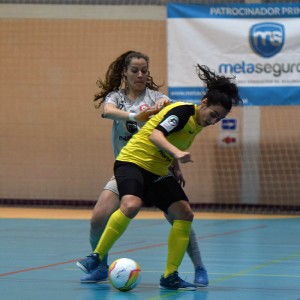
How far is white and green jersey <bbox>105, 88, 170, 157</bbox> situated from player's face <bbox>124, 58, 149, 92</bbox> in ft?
0.37

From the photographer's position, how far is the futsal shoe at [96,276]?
727 cm

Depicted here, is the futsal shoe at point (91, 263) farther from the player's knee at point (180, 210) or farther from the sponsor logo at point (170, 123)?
the sponsor logo at point (170, 123)

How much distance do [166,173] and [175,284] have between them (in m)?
0.83

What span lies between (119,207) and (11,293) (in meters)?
1.15

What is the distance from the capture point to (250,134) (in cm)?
1590

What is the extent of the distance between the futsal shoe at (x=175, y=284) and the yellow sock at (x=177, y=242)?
0.04 meters

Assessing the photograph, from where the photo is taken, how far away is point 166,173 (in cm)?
703

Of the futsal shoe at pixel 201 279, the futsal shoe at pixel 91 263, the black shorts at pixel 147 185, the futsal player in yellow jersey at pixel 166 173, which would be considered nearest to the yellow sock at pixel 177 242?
the futsal player in yellow jersey at pixel 166 173

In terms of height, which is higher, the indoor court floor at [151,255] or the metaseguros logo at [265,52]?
the metaseguros logo at [265,52]

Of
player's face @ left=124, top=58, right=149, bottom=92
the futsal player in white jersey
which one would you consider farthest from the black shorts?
player's face @ left=124, top=58, right=149, bottom=92

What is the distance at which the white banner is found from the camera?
1520cm

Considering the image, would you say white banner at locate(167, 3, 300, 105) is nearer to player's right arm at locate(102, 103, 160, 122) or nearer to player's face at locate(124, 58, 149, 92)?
player's face at locate(124, 58, 149, 92)

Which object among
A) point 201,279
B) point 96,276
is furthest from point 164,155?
point 96,276

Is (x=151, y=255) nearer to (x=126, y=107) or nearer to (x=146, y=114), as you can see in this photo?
(x=126, y=107)
